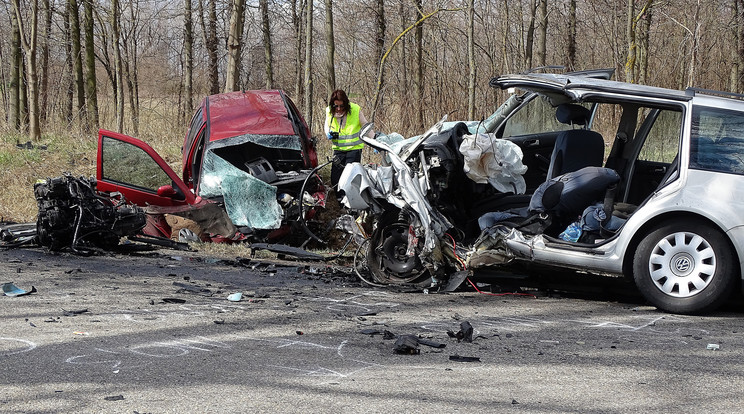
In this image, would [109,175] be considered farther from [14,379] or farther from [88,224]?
[14,379]

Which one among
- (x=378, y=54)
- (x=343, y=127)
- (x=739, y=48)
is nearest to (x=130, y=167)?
(x=343, y=127)

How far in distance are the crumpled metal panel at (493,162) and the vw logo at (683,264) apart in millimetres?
1830

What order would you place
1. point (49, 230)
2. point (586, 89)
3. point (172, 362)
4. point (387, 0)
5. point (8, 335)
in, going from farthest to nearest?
point (387, 0) < point (49, 230) < point (586, 89) < point (8, 335) < point (172, 362)

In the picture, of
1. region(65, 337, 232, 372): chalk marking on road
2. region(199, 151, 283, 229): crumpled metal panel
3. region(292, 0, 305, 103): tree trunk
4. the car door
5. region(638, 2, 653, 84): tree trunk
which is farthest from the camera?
region(292, 0, 305, 103): tree trunk

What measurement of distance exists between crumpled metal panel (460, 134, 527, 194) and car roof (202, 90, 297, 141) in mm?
4477

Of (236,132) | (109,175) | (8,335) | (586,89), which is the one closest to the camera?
(8,335)

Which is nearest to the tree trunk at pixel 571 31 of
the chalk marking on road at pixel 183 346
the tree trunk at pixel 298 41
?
the tree trunk at pixel 298 41

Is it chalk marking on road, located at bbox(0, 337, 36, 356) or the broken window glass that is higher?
the broken window glass

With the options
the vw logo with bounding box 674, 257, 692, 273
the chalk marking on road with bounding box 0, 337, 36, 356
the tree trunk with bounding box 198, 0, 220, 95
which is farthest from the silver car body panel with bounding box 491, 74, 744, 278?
the tree trunk with bounding box 198, 0, 220, 95

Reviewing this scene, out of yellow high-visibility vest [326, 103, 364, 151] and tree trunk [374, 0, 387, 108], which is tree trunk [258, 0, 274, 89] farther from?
yellow high-visibility vest [326, 103, 364, 151]

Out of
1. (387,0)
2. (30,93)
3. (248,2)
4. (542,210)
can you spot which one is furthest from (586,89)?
(248,2)

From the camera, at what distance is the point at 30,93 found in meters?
19.0

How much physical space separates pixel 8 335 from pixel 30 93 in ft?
50.1

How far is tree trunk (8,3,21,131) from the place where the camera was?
20.6m
